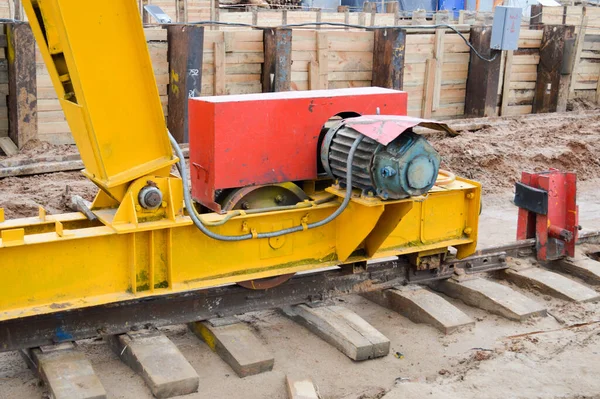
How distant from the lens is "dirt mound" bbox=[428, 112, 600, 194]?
11.0 meters

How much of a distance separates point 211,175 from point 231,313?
3.30 ft

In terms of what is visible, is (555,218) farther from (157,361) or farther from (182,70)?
(182,70)

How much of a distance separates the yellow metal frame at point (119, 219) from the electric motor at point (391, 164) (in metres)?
0.12

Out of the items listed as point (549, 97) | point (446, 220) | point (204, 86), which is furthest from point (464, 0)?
point (446, 220)

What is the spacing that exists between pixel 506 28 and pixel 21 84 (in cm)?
754

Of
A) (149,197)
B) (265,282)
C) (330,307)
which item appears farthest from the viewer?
(330,307)

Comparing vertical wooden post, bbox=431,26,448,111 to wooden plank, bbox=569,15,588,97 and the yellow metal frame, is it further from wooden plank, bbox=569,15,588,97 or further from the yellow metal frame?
the yellow metal frame

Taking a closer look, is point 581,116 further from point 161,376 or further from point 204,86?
point 161,376

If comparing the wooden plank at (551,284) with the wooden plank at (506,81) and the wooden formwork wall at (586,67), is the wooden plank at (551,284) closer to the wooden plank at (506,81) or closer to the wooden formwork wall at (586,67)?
the wooden plank at (506,81)

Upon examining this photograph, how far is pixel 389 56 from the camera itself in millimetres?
11938

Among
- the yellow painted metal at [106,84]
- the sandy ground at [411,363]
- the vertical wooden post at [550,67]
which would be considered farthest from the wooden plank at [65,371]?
the vertical wooden post at [550,67]

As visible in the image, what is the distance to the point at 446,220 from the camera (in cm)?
641

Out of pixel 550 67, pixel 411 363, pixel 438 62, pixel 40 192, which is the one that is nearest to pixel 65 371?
pixel 411 363

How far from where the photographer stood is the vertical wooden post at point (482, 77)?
43.7ft
